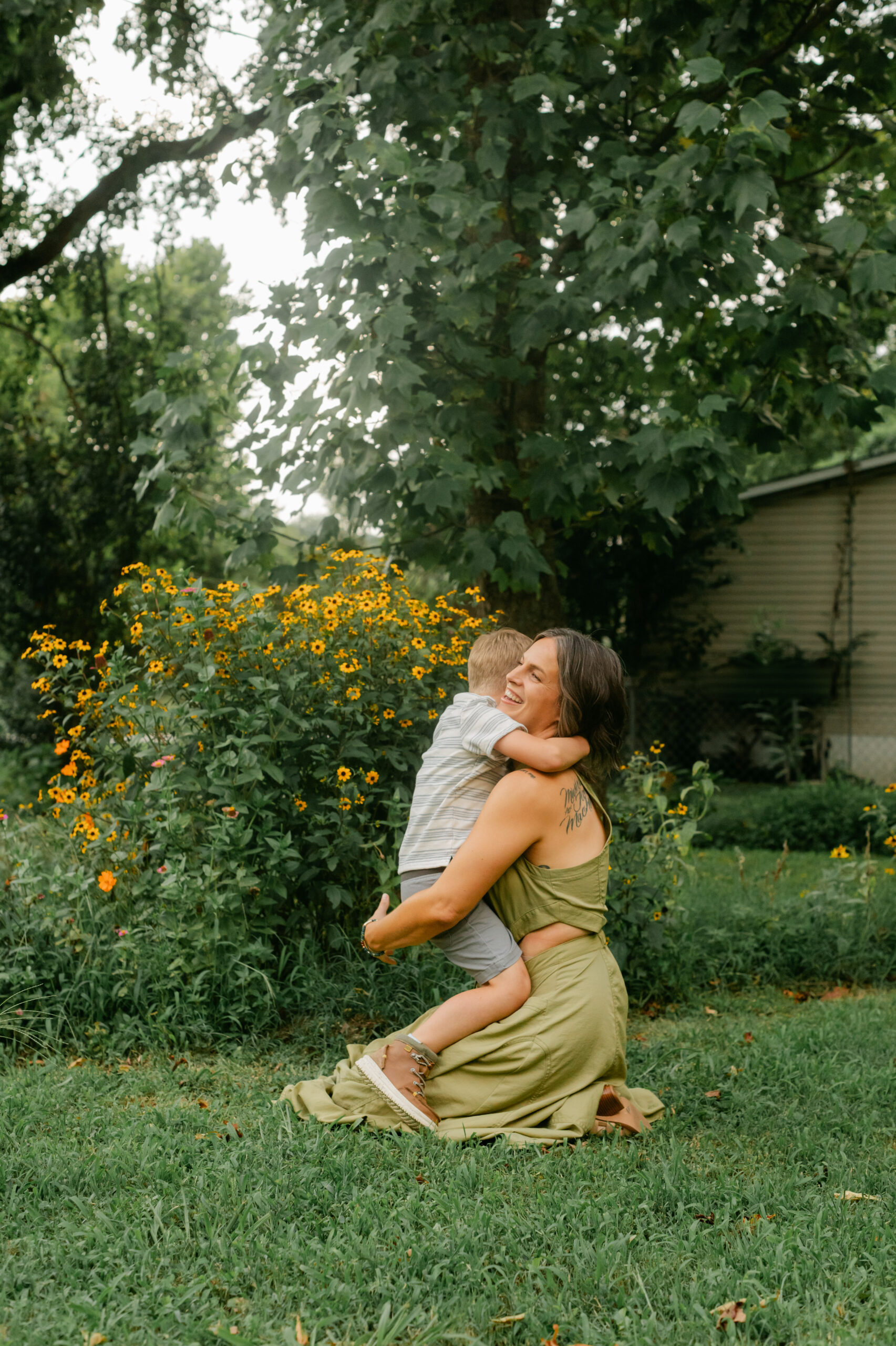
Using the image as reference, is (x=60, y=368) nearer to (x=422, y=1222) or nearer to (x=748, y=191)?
(x=748, y=191)

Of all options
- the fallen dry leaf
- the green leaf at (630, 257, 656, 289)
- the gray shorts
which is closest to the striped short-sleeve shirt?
the gray shorts

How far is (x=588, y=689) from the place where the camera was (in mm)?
3316

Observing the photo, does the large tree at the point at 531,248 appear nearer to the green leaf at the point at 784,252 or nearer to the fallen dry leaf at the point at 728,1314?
the green leaf at the point at 784,252

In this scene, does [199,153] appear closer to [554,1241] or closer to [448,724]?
[448,724]

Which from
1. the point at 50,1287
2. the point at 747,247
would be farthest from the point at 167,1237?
the point at 747,247

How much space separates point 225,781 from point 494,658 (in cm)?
126

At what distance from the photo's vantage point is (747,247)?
5484 millimetres

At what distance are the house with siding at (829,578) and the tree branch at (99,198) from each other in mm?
7250

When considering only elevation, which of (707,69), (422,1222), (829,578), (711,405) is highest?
(707,69)

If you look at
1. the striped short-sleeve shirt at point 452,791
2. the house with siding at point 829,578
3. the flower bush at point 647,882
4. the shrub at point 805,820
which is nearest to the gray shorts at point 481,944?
the striped short-sleeve shirt at point 452,791

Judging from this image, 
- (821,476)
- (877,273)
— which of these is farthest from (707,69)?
(821,476)

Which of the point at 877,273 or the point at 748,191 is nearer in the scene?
the point at 748,191

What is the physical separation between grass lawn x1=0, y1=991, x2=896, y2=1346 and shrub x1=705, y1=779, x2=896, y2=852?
18.0ft

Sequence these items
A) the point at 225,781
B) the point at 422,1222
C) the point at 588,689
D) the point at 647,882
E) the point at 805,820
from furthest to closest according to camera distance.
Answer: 1. the point at 805,820
2. the point at 647,882
3. the point at 225,781
4. the point at 588,689
5. the point at 422,1222
